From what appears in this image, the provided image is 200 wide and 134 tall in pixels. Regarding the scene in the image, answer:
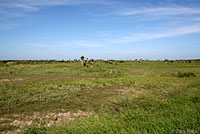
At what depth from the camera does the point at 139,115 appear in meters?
5.25

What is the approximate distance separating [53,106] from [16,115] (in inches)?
69.3

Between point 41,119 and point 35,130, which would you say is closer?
point 35,130

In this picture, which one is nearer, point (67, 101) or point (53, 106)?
point (53, 106)

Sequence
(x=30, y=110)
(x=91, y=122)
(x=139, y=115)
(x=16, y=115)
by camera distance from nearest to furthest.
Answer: (x=91, y=122) < (x=139, y=115) < (x=16, y=115) < (x=30, y=110)

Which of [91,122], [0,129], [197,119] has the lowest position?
[0,129]

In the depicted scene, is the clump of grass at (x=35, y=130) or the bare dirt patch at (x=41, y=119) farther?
the bare dirt patch at (x=41, y=119)

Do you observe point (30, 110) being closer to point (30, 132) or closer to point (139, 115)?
point (30, 132)

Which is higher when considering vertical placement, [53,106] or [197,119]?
[197,119]

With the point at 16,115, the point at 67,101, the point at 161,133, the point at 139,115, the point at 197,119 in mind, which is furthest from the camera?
the point at 67,101

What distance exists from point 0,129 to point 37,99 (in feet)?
12.7

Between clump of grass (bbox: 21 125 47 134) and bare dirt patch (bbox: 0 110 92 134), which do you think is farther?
bare dirt patch (bbox: 0 110 92 134)

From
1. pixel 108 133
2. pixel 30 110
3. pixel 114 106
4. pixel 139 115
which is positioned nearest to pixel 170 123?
pixel 139 115

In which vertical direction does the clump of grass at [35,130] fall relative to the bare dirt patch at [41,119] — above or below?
above

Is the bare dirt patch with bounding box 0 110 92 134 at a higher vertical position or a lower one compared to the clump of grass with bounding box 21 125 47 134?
lower
